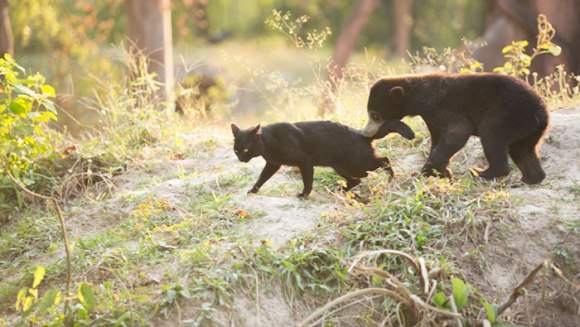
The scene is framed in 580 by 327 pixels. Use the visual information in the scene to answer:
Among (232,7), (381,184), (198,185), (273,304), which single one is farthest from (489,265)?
(232,7)

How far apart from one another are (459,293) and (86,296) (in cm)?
219

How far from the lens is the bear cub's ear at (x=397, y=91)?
532cm

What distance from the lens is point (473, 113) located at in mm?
5188

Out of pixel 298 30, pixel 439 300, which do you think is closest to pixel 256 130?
pixel 439 300

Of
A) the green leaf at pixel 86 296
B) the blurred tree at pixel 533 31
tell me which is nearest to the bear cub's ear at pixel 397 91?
the green leaf at pixel 86 296

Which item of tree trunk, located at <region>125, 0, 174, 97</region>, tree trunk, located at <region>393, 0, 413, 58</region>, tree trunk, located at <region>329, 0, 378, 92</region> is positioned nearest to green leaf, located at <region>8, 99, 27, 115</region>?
tree trunk, located at <region>125, 0, 174, 97</region>

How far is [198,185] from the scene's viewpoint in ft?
20.1

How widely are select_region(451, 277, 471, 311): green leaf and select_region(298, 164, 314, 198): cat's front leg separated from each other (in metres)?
1.69

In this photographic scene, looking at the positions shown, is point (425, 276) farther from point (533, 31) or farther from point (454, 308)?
point (533, 31)

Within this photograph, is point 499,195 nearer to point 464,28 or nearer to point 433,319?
point 433,319

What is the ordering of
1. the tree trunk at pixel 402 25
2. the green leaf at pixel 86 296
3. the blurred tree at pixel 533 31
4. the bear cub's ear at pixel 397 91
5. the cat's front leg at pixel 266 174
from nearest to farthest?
the green leaf at pixel 86 296, the bear cub's ear at pixel 397 91, the cat's front leg at pixel 266 174, the blurred tree at pixel 533 31, the tree trunk at pixel 402 25

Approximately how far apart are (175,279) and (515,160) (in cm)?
281

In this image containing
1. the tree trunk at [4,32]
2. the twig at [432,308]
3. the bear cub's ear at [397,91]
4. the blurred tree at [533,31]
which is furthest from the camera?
the blurred tree at [533,31]

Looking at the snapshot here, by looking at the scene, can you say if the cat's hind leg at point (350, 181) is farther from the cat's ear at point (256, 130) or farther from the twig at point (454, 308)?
the twig at point (454, 308)
